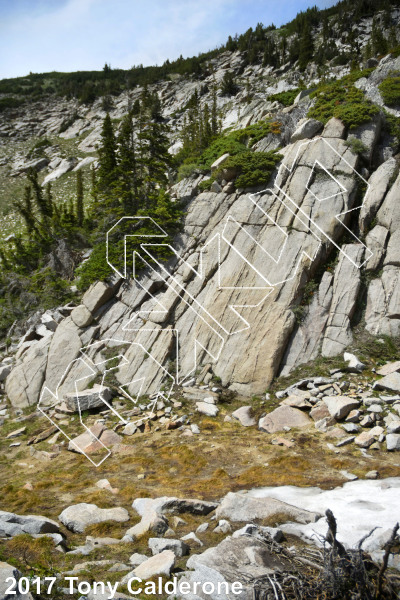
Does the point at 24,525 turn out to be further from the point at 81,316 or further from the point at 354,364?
the point at 81,316

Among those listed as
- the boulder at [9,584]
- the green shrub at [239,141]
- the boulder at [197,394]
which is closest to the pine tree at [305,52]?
the green shrub at [239,141]

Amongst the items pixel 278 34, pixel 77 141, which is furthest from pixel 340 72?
pixel 77 141

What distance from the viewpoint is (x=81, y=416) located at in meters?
18.5

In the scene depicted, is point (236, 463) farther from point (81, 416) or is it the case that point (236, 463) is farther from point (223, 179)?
point (223, 179)

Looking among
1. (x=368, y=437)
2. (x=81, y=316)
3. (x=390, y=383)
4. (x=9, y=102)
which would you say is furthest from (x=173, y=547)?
(x=9, y=102)

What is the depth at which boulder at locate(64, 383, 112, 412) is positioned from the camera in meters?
18.7

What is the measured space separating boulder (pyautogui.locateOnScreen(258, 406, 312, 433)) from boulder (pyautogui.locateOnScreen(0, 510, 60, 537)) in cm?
873

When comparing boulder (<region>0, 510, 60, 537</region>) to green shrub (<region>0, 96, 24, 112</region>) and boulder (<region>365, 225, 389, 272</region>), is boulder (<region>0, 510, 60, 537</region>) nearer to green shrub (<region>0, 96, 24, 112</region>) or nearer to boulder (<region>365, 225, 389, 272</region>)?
boulder (<region>365, 225, 389, 272</region>)

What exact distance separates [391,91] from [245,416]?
2310 cm

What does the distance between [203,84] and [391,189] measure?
8832 cm

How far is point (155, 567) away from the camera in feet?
20.8

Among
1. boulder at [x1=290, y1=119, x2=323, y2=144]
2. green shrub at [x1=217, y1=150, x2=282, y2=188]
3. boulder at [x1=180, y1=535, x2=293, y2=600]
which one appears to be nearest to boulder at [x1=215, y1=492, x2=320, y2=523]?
boulder at [x1=180, y1=535, x2=293, y2=600]

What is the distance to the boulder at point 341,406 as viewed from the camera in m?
13.7

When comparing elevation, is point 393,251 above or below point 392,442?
above
